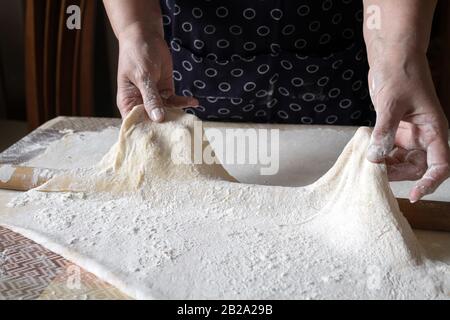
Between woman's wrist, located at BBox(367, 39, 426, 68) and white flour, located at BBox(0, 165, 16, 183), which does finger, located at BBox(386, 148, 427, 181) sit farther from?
white flour, located at BBox(0, 165, 16, 183)

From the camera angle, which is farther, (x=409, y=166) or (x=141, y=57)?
(x=141, y=57)

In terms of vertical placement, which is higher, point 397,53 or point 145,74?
point 397,53

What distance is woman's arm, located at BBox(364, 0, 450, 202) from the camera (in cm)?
90

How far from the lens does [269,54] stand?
136cm

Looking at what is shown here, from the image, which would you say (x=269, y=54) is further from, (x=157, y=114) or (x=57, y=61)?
(x=57, y=61)

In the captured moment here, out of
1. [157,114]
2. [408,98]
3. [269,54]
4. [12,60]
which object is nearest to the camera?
[408,98]

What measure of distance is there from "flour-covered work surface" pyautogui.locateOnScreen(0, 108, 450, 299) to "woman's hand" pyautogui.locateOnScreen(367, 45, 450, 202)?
6cm

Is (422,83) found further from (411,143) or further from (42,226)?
(42,226)

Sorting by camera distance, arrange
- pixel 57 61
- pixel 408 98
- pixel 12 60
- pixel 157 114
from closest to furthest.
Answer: pixel 408 98, pixel 157 114, pixel 57 61, pixel 12 60

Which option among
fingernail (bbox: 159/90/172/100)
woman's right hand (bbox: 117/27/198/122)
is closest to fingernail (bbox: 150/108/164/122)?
woman's right hand (bbox: 117/27/198/122)

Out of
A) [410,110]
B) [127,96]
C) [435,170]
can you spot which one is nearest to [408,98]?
[410,110]

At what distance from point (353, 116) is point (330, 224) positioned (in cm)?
60

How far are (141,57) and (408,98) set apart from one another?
584 mm
